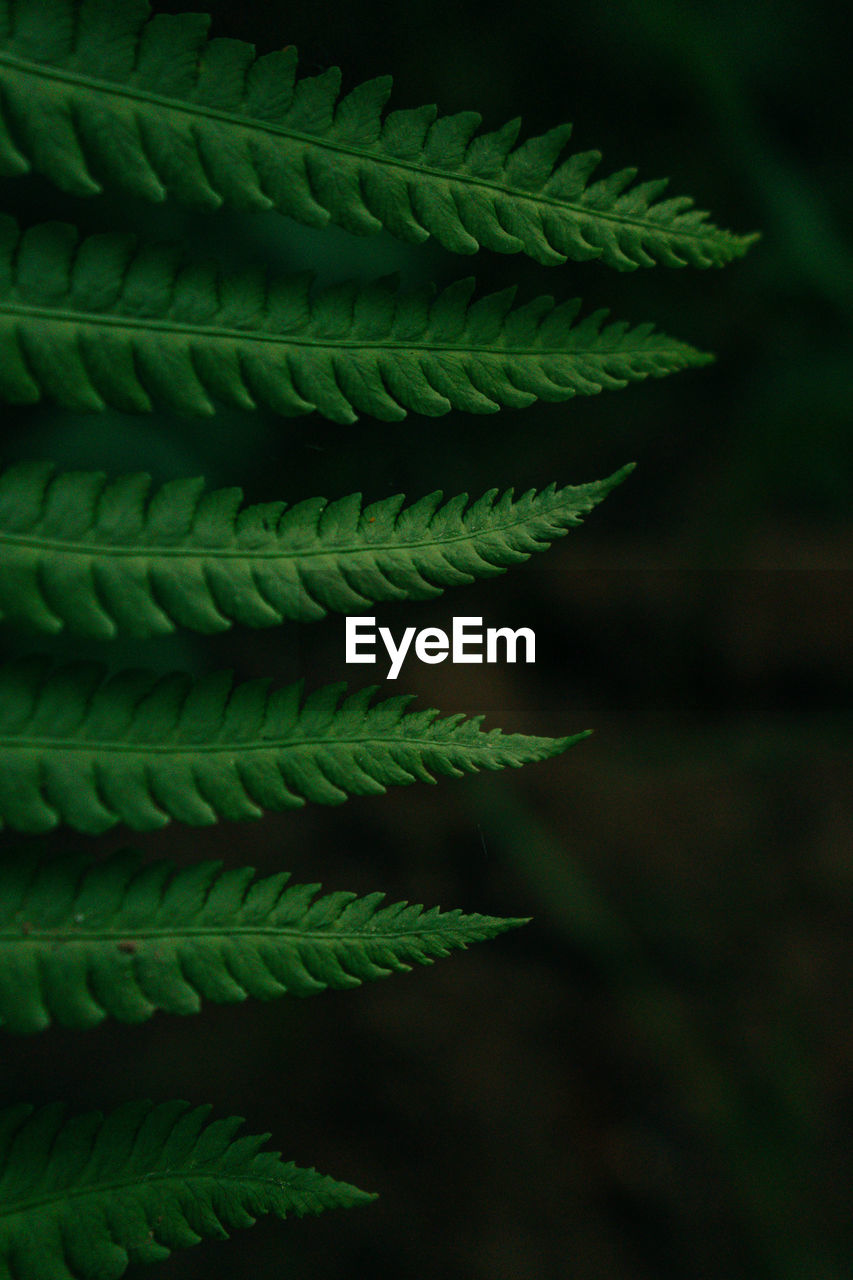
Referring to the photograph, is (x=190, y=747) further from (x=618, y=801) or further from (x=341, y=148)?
(x=618, y=801)

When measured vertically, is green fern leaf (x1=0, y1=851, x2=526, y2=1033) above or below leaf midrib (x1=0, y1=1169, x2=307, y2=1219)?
above

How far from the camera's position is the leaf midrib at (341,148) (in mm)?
756

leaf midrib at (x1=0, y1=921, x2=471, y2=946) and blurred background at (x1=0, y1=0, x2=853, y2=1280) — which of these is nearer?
leaf midrib at (x1=0, y1=921, x2=471, y2=946)

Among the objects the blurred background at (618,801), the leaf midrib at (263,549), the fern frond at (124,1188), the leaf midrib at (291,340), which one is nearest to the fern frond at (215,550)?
the leaf midrib at (263,549)

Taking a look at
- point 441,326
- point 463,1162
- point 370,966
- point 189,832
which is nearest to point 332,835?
point 189,832

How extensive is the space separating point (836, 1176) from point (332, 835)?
1.37 m

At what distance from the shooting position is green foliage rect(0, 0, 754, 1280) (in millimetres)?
775

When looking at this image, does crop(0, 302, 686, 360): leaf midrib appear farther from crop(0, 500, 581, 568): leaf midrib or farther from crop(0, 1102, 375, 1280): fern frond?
crop(0, 1102, 375, 1280): fern frond

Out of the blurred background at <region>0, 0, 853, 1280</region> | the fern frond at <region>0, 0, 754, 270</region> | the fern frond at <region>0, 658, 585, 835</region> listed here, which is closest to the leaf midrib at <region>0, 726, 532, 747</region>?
the fern frond at <region>0, 658, 585, 835</region>

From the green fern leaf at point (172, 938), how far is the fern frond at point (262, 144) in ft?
1.85

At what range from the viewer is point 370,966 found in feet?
2.78

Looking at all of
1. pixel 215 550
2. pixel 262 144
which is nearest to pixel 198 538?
pixel 215 550

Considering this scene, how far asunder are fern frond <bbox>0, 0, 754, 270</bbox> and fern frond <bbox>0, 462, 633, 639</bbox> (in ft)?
0.76

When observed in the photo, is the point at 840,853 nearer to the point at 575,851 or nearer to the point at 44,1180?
the point at 575,851
